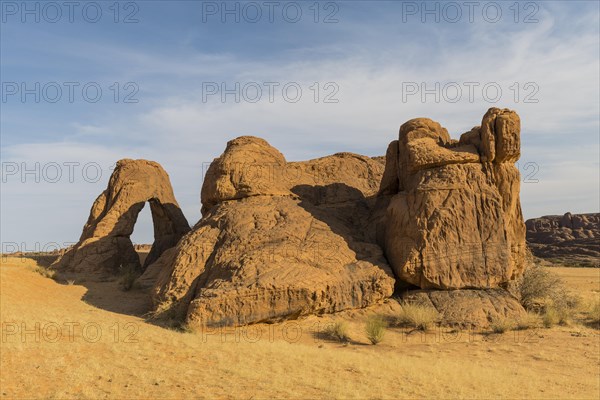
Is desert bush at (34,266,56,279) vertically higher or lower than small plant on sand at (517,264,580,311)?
higher

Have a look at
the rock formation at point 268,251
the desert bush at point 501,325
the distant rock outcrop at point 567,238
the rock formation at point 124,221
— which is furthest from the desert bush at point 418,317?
the distant rock outcrop at point 567,238

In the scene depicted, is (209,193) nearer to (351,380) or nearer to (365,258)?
(365,258)

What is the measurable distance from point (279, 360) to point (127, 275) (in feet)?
33.9

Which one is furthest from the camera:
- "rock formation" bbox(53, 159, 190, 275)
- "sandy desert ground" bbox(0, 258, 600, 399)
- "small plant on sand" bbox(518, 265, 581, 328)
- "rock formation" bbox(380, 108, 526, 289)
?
"rock formation" bbox(53, 159, 190, 275)

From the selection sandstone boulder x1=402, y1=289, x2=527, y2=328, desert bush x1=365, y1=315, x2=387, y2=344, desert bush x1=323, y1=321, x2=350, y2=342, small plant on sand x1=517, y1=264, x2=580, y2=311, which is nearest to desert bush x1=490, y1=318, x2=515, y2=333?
sandstone boulder x1=402, y1=289, x2=527, y2=328

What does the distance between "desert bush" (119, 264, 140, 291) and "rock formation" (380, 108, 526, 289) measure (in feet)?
30.2

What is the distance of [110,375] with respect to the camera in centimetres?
849

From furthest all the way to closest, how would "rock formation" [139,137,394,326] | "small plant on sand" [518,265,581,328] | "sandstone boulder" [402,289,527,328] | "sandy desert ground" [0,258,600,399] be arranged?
"small plant on sand" [518,265,581,328] < "sandstone boulder" [402,289,527,328] < "rock formation" [139,137,394,326] < "sandy desert ground" [0,258,600,399]

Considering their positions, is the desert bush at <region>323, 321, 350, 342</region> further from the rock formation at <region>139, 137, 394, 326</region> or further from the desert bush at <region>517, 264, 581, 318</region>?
the desert bush at <region>517, 264, 581, 318</region>

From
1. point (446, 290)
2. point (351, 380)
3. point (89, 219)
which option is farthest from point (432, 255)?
point (89, 219)

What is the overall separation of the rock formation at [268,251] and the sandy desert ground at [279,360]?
551 millimetres

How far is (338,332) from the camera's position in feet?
36.9

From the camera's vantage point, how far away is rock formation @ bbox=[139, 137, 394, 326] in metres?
11.9

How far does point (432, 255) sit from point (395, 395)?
240 inches
